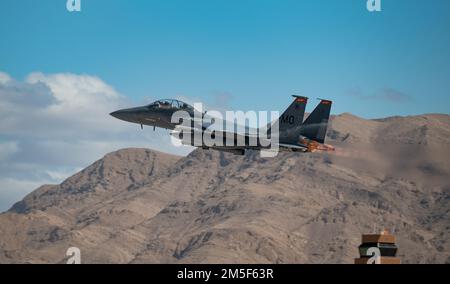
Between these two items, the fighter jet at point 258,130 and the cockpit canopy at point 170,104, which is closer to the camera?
the fighter jet at point 258,130

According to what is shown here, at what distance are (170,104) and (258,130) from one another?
34.5 ft

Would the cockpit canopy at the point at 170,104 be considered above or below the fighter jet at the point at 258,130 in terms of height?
above

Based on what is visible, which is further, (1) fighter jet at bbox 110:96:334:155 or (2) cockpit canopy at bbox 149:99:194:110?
(2) cockpit canopy at bbox 149:99:194:110

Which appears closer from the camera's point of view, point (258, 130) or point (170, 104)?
point (170, 104)

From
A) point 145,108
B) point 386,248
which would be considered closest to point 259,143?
point 145,108

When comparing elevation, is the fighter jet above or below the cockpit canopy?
below

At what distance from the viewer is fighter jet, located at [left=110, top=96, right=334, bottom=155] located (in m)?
94.2

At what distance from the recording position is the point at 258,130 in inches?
3824

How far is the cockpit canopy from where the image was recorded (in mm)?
96312

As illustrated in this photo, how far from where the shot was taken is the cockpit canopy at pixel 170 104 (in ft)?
316

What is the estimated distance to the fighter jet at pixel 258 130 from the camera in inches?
3711

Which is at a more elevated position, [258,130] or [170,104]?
[170,104]
